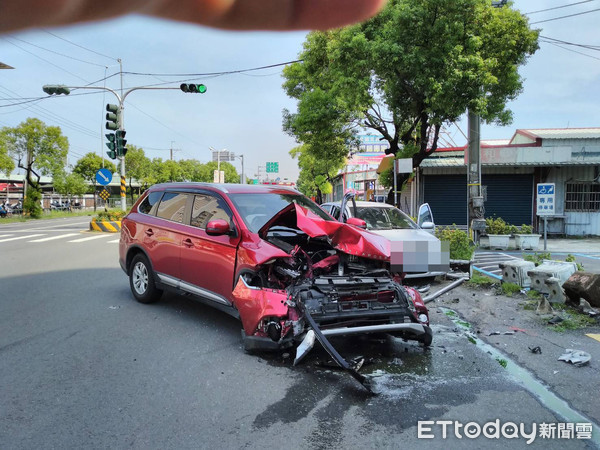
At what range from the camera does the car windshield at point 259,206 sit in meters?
5.12

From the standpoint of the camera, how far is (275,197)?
18.9 ft

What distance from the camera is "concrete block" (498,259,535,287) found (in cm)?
727

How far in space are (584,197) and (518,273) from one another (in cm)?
1338

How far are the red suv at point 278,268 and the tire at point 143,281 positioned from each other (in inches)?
5.6

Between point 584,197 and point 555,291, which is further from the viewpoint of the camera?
point 584,197

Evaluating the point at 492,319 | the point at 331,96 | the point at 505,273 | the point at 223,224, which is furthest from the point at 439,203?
the point at 223,224

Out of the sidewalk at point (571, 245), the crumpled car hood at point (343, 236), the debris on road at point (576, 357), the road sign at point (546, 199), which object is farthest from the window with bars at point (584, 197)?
the crumpled car hood at point (343, 236)

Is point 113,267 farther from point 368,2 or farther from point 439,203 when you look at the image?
point 439,203

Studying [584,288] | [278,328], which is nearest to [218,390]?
[278,328]

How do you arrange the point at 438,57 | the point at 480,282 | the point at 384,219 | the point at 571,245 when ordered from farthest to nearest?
the point at 571,245, the point at 438,57, the point at 384,219, the point at 480,282

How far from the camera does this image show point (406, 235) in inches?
321

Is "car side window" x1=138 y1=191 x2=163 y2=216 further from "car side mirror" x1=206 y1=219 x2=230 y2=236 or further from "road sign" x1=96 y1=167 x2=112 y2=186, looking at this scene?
"road sign" x1=96 y1=167 x2=112 y2=186

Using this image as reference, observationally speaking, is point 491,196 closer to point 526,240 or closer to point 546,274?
point 526,240

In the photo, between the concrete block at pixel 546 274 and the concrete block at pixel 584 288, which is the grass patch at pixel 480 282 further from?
the concrete block at pixel 584 288
